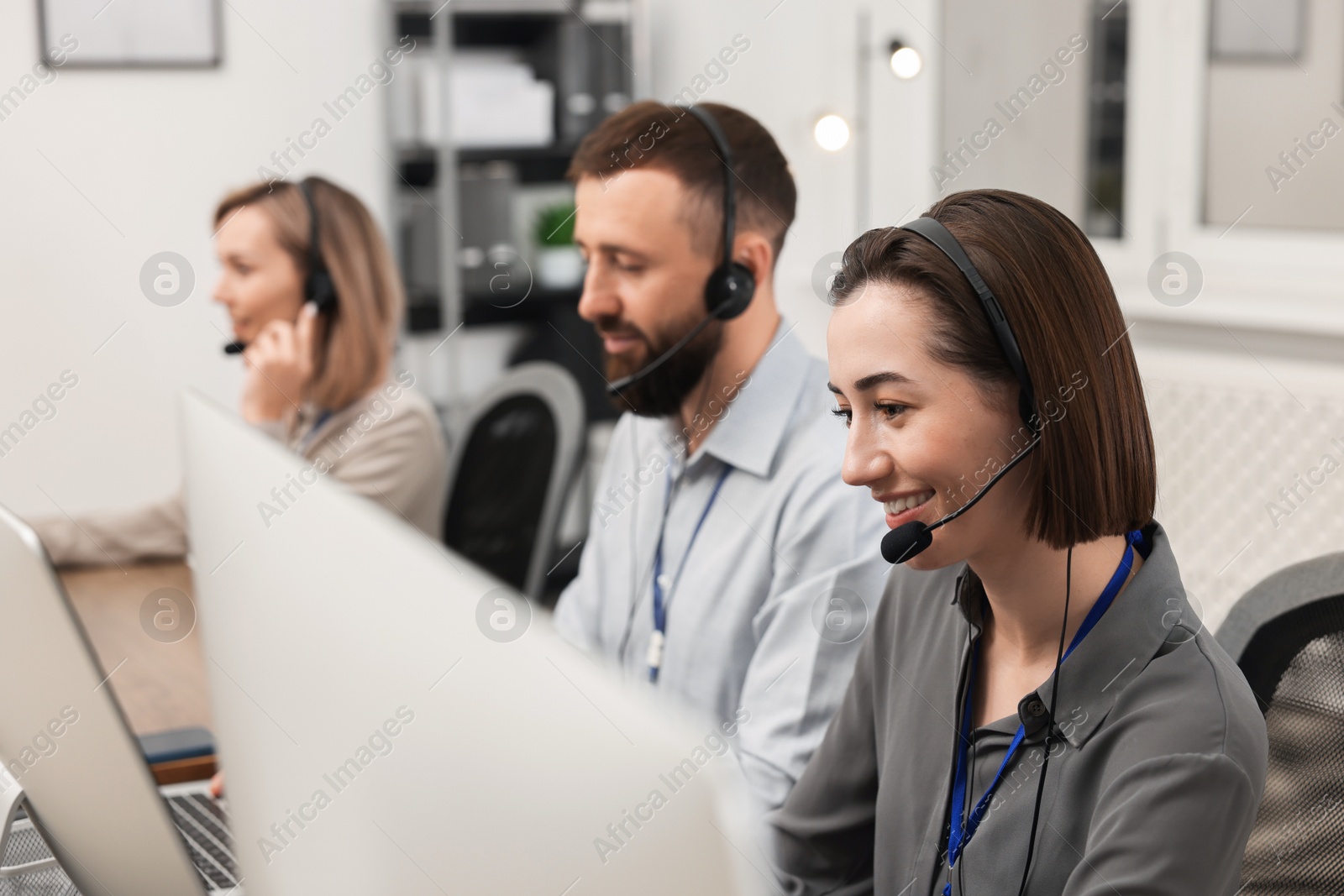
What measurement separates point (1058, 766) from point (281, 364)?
5.39 feet

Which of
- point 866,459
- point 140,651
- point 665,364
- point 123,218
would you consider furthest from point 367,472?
point 123,218

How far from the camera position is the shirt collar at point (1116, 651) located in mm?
822

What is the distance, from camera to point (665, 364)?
4.83 ft

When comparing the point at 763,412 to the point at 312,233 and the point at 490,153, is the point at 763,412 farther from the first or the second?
the point at 490,153

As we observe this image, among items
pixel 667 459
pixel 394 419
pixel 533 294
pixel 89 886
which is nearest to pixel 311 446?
pixel 394 419

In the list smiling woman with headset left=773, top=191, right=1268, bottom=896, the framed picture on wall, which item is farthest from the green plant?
smiling woman with headset left=773, top=191, right=1268, bottom=896

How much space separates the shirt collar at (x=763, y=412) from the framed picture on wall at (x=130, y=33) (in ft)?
8.66

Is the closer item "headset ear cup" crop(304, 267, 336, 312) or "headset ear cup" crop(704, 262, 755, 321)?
"headset ear cup" crop(704, 262, 755, 321)

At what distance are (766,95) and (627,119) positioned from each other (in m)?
2.27

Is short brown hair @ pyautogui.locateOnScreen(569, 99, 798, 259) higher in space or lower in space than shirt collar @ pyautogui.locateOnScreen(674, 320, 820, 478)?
higher

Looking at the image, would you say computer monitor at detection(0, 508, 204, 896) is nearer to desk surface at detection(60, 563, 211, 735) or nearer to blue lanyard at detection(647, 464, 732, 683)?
desk surface at detection(60, 563, 211, 735)

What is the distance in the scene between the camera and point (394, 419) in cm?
208

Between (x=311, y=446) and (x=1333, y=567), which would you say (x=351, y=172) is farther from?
(x=1333, y=567)

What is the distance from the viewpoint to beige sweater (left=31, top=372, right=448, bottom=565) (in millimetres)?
2035
